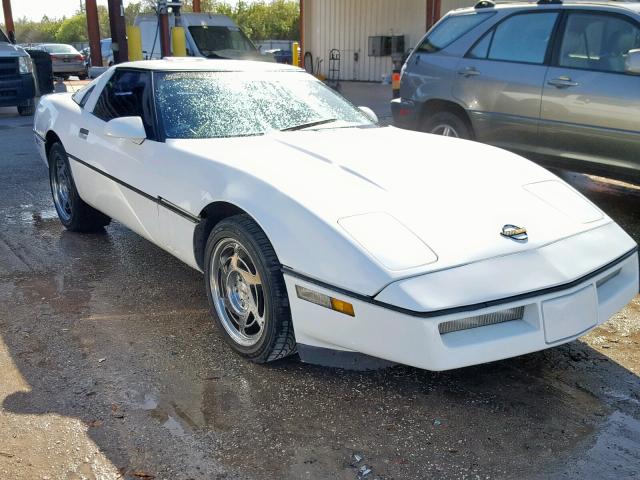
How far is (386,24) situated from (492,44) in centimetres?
1479

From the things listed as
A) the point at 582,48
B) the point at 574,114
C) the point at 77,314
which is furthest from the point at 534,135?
the point at 77,314

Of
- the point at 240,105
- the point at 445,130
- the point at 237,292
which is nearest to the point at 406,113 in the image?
the point at 445,130

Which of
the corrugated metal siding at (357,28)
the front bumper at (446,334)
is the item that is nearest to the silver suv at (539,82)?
the front bumper at (446,334)

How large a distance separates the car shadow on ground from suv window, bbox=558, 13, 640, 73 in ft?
9.84

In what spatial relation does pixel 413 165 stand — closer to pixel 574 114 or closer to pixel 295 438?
pixel 295 438

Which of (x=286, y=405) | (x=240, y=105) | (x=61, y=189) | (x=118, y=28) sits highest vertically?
(x=118, y=28)

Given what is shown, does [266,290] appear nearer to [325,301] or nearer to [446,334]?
[325,301]

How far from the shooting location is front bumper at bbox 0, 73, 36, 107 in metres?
12.8

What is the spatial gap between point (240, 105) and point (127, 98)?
82 centimetres

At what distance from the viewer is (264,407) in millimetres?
2959

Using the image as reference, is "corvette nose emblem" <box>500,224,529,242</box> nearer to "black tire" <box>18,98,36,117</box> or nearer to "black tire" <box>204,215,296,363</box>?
"black tire" <box>204,215,296,363</box>

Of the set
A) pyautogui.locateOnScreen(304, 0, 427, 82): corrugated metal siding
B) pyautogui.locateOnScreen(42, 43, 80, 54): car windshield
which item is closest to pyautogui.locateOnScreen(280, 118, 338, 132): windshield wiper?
pyautogui.locateOnScreen(304, 0, 427, 82): corrugated metal siding

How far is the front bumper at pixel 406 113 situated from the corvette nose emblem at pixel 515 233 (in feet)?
13.7

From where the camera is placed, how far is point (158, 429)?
9.18 feet
